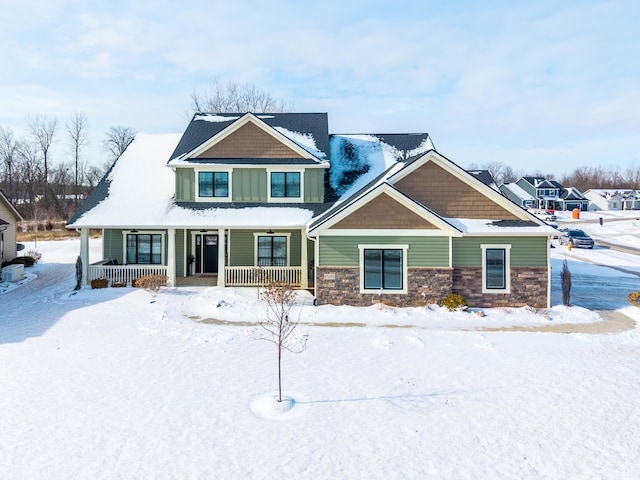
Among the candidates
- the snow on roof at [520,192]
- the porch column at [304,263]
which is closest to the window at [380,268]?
the porch column at [304,263]

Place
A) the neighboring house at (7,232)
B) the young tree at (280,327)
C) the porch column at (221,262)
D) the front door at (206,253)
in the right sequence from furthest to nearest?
1. the neighboring house at (7,232)
2. the front door at (206,253)
3. the porch column at (221,262)
4. the young tree at (280,327)

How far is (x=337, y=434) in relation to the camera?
276 inches

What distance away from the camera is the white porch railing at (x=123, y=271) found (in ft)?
59.8

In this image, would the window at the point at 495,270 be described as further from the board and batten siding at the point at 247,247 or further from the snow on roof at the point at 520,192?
the snow on roof at the point at 520,192

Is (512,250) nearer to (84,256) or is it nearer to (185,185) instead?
(185,185)

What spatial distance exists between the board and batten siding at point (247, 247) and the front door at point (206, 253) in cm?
180

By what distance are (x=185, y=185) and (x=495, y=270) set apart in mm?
13912

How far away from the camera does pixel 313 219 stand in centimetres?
1786

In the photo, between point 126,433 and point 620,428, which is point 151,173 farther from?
point 620,428

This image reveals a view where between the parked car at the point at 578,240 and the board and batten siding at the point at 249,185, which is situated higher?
the board and batten siding at the point at 249,185

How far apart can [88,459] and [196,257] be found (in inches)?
589

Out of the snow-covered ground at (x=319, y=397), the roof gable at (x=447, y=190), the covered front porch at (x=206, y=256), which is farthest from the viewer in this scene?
the covered front porch at (x=206, y=256)

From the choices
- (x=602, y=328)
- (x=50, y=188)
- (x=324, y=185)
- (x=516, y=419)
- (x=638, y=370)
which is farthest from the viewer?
(x=50, y=188)

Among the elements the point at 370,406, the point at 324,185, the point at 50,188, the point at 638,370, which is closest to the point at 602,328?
the point at 638,370
